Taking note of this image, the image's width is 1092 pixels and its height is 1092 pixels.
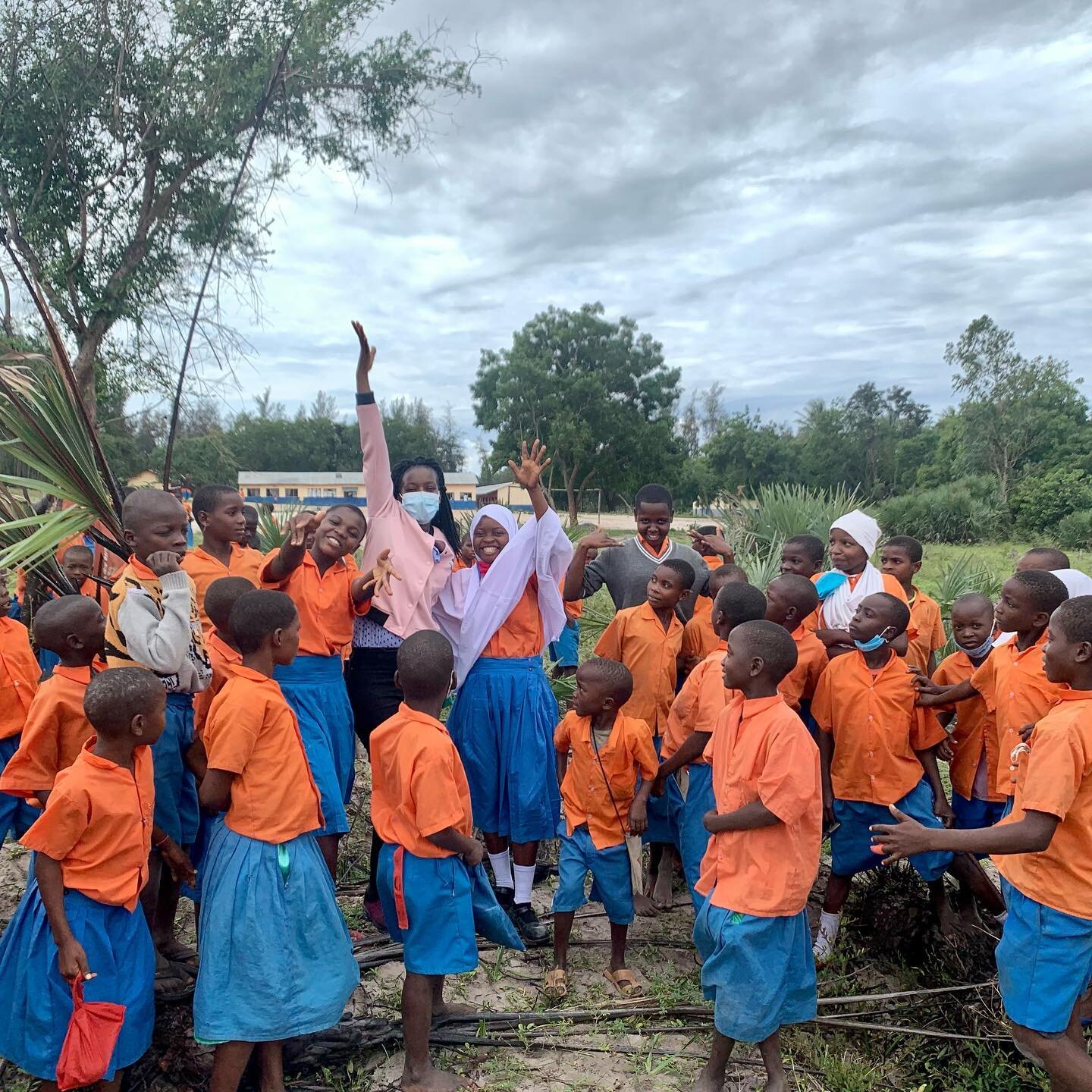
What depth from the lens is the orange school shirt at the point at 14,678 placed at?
11.8 feet

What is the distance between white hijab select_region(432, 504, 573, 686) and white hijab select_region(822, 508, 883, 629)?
142cm

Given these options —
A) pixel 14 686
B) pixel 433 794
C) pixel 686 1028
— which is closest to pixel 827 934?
pixel 686 1028

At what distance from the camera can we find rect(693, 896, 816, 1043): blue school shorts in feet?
8.93

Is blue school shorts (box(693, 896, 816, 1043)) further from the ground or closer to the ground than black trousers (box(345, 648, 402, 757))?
closer to the ground

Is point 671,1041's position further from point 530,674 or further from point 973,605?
point 973,605

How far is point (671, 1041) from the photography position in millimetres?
3135

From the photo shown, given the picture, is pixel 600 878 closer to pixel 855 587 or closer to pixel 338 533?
pixel 338 533

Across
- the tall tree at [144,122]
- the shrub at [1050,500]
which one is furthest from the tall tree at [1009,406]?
the tall tree at [144,122]

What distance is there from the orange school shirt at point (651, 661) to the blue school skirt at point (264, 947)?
1.83m

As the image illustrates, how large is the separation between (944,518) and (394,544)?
27047 millimetres

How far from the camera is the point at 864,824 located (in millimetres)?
3658

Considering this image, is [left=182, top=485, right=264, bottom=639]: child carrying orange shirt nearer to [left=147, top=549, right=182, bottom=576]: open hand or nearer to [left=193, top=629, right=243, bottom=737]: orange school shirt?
[left=193, top=629, right=243, bottom=737]: orange school shirt

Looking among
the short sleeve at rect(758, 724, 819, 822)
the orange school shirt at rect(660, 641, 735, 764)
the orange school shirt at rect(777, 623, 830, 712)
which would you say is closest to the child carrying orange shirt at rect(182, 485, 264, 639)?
the orange school shirt at rect(660, 641, 735, 764)

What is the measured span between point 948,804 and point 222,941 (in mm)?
3138
